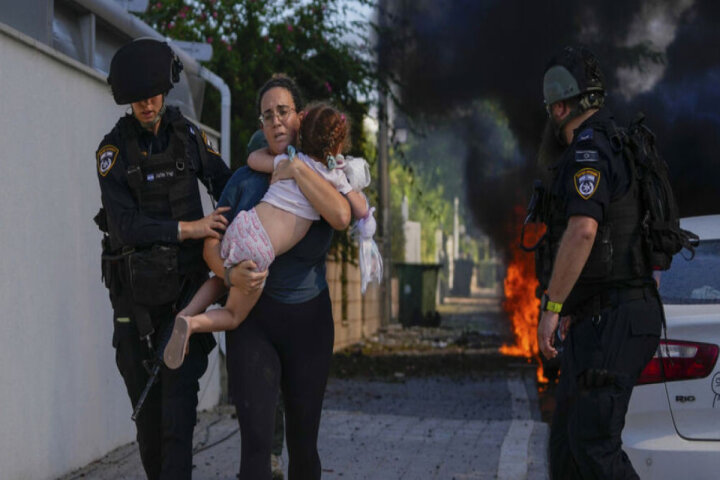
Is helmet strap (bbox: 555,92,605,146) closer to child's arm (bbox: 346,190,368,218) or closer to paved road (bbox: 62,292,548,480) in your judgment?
child's arm (bbox: 346,190,368,218)

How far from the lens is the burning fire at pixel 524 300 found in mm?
17016

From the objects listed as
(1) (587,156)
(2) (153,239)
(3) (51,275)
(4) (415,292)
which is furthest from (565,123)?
(4) (415,292)

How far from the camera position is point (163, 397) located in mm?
4340

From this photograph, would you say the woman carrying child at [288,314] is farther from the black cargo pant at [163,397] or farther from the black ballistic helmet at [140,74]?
the black ballistic helmet at [140,74]

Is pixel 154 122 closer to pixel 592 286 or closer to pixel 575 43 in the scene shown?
Answer: pixel 592 286

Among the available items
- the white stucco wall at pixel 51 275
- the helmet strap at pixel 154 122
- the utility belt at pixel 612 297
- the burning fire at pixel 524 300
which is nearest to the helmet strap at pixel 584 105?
the utility belt at pixel 612 297

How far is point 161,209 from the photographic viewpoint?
14.5ft

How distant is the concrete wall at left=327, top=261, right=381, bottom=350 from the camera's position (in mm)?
18797

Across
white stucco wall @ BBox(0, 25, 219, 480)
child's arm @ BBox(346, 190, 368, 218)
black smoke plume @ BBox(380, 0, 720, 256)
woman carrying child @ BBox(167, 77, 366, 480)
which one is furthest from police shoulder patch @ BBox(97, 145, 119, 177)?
black smoke plume @ BBox(380, 0, 720, 256)

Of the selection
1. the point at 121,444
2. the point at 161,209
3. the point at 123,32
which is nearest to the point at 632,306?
the point at 161,209

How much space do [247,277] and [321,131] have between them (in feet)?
2.08

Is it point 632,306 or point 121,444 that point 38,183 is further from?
point 632,306

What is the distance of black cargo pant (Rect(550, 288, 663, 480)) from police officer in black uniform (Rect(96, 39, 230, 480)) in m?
1.42

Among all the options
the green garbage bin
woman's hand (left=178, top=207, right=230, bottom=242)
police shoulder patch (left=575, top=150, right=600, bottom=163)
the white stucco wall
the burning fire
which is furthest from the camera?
the green garbage bin
